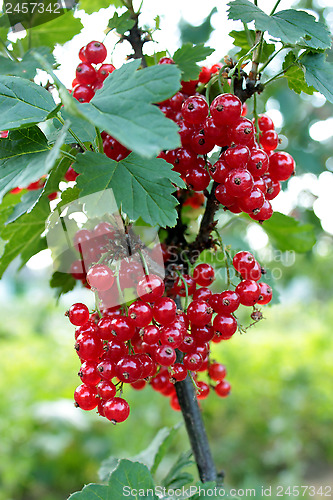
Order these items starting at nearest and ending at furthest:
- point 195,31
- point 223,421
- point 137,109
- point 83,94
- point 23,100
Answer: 1. point 137,109
2. point 23,100
3. point 83,94
4. point 195,31
5. point 223,421

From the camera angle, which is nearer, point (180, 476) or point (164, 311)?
point (164, 311)

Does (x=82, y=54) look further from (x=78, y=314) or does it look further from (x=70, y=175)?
(x=78, y=314)

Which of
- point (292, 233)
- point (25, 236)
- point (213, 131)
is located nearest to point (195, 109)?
point (213, 131)

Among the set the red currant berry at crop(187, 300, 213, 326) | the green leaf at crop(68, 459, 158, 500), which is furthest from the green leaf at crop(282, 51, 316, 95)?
the green leaf at crop(68, 459, 158, 500)

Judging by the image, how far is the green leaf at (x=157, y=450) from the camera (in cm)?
77

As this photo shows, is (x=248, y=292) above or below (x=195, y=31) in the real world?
below

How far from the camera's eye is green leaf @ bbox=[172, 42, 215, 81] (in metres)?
0.58

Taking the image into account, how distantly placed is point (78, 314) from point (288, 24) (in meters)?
0.47

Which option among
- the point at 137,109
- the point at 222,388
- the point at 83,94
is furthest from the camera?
the point at 222,388

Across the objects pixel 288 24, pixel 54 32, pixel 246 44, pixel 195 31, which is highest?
pixel 195 31

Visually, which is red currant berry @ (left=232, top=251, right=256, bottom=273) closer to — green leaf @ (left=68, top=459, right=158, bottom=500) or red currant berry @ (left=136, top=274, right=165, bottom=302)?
red currant berry @ (left=136, top=274, right=165, bottom=302)

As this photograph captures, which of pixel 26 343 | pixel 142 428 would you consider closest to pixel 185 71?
pixel 142 428

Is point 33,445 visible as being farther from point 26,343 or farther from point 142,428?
point 26,343

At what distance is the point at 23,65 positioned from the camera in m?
0.50
